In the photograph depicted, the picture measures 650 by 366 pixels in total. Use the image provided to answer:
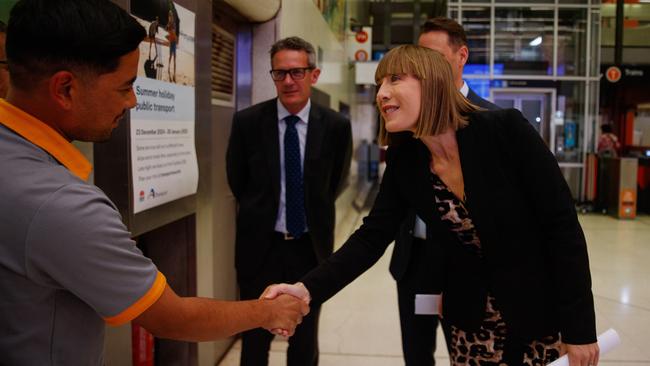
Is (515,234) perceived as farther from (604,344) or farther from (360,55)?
(360,55)

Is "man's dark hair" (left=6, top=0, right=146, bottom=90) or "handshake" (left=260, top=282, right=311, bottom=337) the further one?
"handshake" (left=260, top=282, right=311, bottom=337)

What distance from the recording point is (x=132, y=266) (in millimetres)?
1103

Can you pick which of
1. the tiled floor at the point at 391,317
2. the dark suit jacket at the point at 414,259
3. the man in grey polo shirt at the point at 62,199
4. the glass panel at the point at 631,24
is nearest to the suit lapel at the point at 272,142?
the dark suit jacket at the point at 414,259

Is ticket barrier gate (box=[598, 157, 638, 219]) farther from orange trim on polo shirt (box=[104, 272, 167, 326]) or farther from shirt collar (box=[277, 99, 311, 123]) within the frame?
orange trim on polo shirt (box=[104, 272, 167, 326])

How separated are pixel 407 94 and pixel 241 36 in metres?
2.58

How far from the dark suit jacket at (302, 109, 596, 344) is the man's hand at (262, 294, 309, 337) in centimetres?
51

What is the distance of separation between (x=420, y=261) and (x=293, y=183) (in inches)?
29.3

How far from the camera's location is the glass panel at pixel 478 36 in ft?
44.0

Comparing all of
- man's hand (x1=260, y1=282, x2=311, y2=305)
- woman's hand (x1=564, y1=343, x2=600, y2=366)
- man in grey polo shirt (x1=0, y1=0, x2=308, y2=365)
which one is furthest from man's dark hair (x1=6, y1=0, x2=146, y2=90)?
woman's hand (x1=564, y1=343, x2=600, y2=366)

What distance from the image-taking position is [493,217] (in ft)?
5.59

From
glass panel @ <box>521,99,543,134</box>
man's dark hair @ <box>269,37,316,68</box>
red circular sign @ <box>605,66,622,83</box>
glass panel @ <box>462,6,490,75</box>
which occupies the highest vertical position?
glass panel @ <box>462,6,490,75</box>

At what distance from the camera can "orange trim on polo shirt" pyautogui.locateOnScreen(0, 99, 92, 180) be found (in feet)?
3.46

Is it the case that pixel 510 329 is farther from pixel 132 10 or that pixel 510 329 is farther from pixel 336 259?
pixel 132 10

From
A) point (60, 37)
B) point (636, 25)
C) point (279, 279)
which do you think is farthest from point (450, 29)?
point (636, 25)
